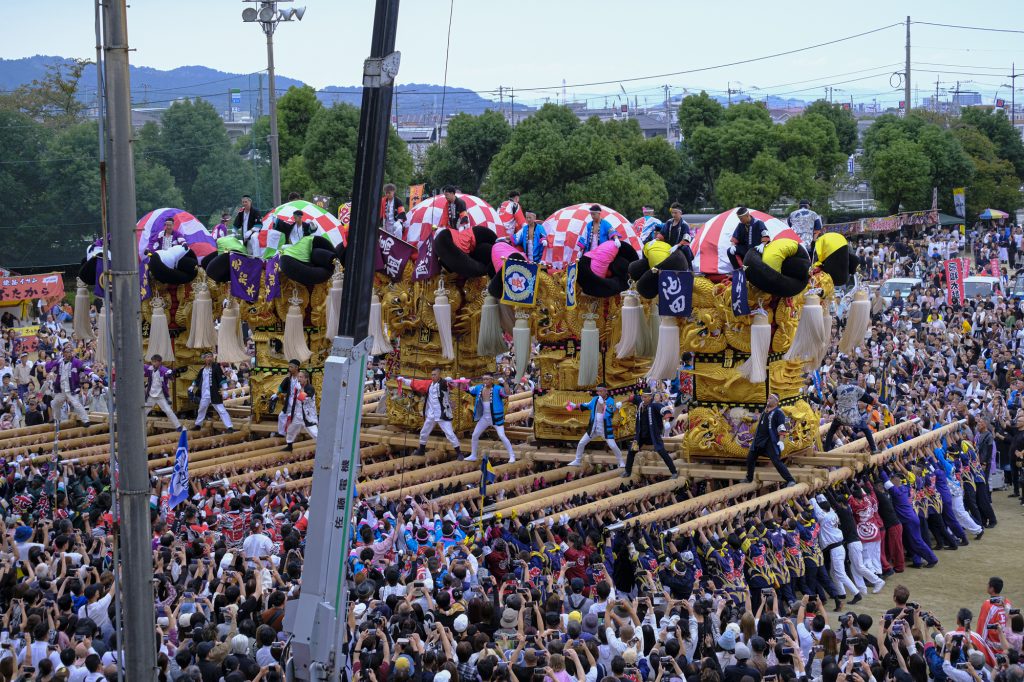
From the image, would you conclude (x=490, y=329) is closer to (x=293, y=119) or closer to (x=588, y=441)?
(x=588, y=441)

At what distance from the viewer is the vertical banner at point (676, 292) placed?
15562 mm

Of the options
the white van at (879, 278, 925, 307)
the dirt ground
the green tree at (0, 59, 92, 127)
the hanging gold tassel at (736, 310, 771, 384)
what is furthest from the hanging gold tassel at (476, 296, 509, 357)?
the green tree at (0, 59, 92, 127)

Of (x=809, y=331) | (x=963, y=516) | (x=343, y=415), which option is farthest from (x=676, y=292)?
(x=343, y=415)

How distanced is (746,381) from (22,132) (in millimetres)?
33624

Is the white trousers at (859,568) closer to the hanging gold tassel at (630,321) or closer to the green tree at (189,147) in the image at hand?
the hanging gold tassel at (630,321)

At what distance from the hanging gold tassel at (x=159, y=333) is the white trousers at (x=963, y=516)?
39.3ft

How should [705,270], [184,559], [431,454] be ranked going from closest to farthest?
1. [184,559]
2. [705,270]
3. [431,454]

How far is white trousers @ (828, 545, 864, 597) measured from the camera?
1446 centimetres

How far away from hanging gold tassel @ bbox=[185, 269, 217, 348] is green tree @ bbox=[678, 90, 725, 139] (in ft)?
114

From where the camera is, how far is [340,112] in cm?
4284

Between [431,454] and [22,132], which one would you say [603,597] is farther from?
[22,132]

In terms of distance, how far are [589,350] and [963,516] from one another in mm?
5459

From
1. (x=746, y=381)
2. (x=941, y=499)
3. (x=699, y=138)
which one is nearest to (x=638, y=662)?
(x=746, y=381)

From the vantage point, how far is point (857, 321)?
53.5ft
